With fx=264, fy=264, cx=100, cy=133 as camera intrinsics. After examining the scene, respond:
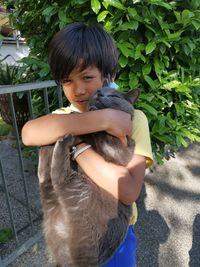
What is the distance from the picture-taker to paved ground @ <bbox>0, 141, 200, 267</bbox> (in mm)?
2451

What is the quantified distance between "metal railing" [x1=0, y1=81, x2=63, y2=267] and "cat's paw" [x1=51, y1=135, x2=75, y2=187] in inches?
36.6

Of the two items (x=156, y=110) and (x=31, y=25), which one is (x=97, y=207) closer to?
(x=156, y=110)

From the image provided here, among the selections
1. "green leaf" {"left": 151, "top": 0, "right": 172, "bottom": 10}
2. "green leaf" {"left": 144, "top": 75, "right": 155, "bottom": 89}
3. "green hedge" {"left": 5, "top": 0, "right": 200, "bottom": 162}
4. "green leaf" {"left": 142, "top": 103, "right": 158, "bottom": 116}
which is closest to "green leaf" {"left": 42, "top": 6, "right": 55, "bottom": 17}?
"green hedge" {"left": 5, "top": 0, "right": 200, "bottom": 162}

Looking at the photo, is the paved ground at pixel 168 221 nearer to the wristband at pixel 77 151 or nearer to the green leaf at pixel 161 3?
the wristband at pixel 77 151

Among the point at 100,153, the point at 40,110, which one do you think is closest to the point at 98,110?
the point at 100,153

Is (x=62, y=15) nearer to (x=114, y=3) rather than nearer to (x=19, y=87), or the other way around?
(x=114, y=3)

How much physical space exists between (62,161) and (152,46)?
1.71 metres

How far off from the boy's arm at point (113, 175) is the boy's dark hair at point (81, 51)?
47 centimetres

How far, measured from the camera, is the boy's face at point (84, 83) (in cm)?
142

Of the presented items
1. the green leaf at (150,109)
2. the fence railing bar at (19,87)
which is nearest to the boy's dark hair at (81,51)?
the fence railing bar at (19,87)

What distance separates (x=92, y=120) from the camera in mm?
1241

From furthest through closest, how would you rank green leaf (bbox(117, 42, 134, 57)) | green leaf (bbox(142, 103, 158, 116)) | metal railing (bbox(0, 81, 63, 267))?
1. green leaf (bbox(142, 103, 158, 116))
2. green leaf (bbox(117, 42, 134, 57))
3. metal railing (bbox(0, 81, 63, 267))

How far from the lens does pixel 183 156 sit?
451 centimetres

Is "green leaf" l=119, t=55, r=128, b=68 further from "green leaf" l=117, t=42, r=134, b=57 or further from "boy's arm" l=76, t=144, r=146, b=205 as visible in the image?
"boy's arm" l=76, t=144, r=146, b=205
